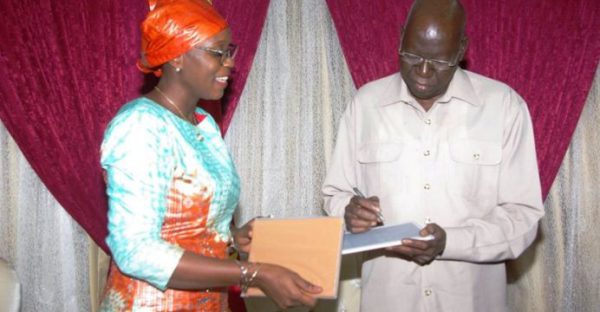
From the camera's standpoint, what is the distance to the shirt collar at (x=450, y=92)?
2455mm

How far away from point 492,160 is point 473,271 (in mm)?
422

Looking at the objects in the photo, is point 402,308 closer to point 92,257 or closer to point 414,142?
point 414,142

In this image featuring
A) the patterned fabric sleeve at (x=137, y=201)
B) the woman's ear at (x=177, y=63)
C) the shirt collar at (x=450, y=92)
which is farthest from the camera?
the shirt collar at (x=450, y=92)

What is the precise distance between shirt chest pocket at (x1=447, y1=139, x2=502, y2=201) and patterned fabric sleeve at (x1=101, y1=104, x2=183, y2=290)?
1131 millimetres

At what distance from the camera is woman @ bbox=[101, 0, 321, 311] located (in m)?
1.72

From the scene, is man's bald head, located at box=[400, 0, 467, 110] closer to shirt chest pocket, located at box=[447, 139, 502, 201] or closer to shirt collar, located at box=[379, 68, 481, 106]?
shirt collar, located at box=[379, 68, 481, 106]

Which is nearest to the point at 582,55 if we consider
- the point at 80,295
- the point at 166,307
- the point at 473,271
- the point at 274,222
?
the point at 473,271

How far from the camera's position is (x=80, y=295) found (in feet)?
11.5

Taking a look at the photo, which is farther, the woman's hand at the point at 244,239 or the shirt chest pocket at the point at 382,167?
the shirt chest pocket at the point at 382,167

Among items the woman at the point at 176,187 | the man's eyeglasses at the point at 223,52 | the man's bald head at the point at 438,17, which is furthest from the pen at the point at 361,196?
the man's eyeglasses at the point at 223,52

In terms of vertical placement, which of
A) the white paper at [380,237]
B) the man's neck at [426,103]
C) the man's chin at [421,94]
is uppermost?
the man's chin at [421,94]

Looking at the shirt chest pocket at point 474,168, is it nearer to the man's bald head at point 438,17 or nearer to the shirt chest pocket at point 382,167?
the shirt chest pocket at point 382,167

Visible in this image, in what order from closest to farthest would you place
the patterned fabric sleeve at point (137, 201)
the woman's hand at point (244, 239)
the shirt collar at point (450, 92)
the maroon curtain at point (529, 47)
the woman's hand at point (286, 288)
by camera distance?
the patterned fabric sleeve at point (137, 201) < the woman's hand at point (286, 288) < the woman's hand at point (244, 239) < the shirt collar at point (450, 92) < the maroon curtain at point (529, 47)

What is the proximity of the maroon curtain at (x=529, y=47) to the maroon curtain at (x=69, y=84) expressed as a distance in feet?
3.89
